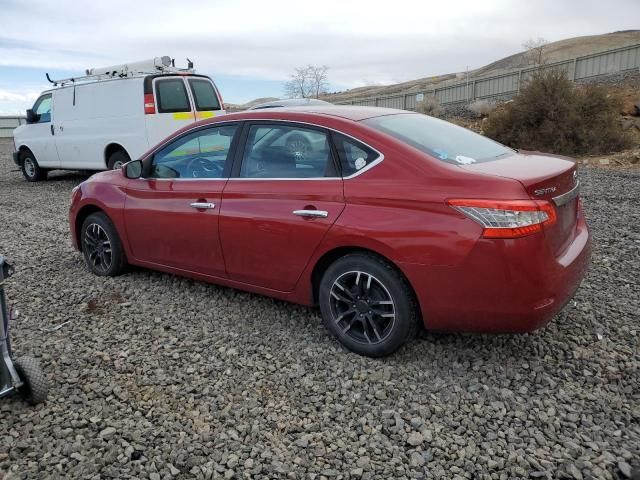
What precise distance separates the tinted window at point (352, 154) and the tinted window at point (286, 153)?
3.1 inches

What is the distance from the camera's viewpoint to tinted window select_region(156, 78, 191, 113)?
32.3ft

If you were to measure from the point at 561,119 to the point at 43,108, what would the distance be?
13.1 m

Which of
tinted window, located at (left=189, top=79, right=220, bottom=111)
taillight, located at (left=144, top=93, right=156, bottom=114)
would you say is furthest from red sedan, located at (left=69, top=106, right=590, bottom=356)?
tinted window, located at (left=189, top=79, right=220, bottom=111)

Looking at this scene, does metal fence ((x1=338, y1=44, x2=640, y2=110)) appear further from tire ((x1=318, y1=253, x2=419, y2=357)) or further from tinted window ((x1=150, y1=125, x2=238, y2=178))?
tire ((x1=318, y1=253, x2=419, y2=357))

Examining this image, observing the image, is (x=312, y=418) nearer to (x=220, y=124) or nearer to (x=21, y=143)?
(x=220, y=124)

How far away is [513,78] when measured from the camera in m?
23.1

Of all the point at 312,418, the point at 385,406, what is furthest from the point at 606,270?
the point at 312,418

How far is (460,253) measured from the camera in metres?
2.98

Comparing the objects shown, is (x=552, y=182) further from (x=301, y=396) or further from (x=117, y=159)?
(x=117, y=159)

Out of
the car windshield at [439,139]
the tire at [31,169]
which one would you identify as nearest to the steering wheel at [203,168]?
the car windshield at [439,139]

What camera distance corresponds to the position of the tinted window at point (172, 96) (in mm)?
9852

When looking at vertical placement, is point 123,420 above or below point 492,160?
below

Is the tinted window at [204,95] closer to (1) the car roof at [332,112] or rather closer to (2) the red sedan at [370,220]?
(2) the red sedan at [370,220]

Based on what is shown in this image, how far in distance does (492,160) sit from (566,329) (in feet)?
4.37
